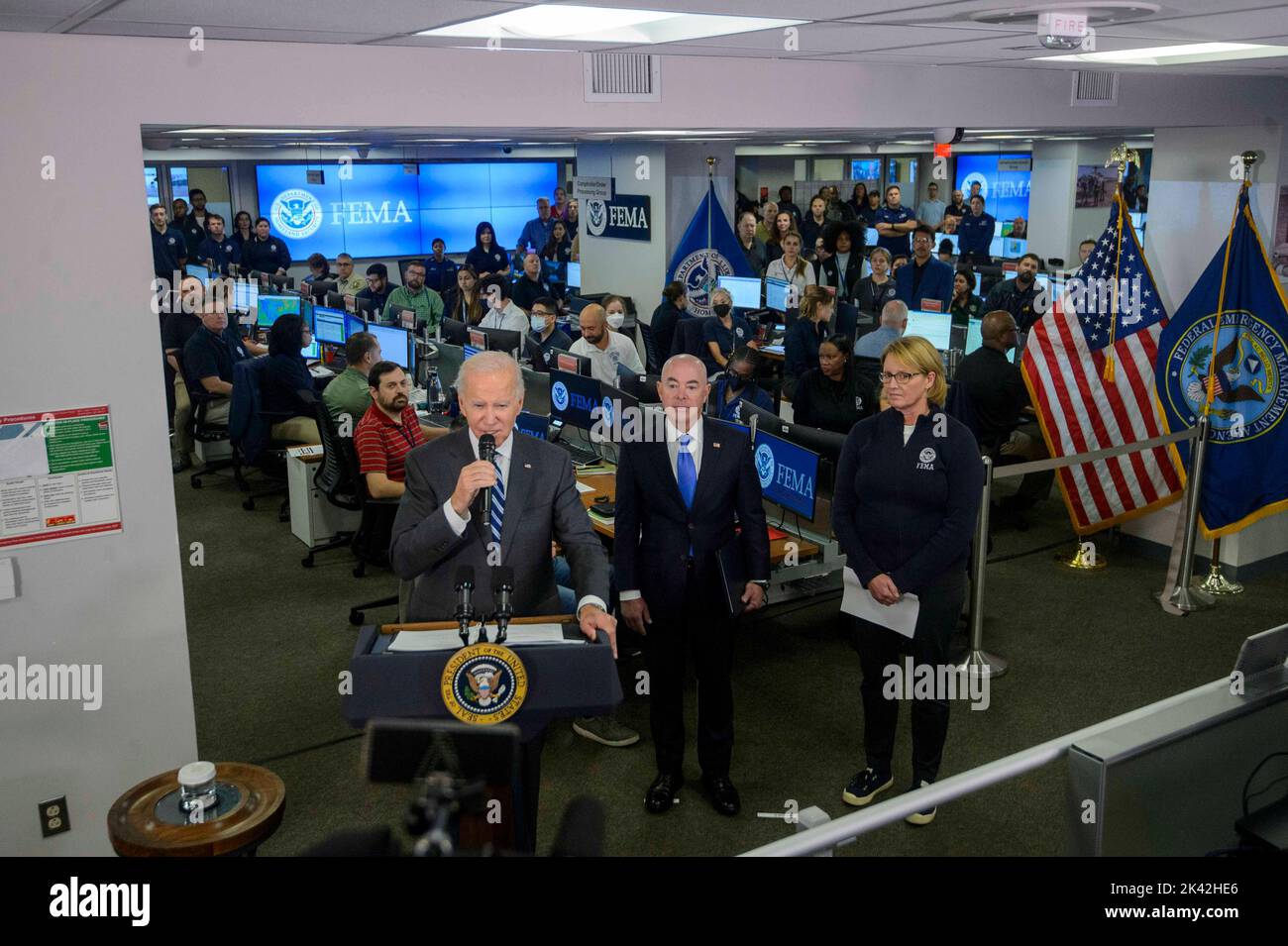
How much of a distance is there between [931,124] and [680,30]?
224 centimetres

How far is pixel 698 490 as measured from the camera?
3.75m

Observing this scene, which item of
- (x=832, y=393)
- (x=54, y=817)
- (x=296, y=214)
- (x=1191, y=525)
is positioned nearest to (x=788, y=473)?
(x=832, y=393)

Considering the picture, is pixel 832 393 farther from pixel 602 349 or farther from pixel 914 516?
pixel 914 516

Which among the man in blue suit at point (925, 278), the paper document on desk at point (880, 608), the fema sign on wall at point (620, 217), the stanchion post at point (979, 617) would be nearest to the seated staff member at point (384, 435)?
the paper document on desk at point (880, 608)

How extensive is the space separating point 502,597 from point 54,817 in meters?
1.84

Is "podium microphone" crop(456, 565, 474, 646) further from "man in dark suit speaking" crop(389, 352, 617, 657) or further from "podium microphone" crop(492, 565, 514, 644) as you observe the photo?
"man in dark suit speaking" crop(389, 352, 617, 657)

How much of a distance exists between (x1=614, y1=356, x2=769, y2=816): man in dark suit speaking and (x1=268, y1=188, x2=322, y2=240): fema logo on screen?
14240mm

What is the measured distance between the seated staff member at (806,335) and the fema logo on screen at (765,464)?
304 cm

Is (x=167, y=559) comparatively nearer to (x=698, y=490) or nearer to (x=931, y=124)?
(x=698, y=490)

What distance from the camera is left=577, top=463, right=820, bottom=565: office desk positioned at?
15.6 ft

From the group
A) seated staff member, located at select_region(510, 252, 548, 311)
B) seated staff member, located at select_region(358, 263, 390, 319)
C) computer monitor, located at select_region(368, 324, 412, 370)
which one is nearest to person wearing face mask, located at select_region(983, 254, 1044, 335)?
seated staff member, located at select_region(510, 252, 548, 311)
